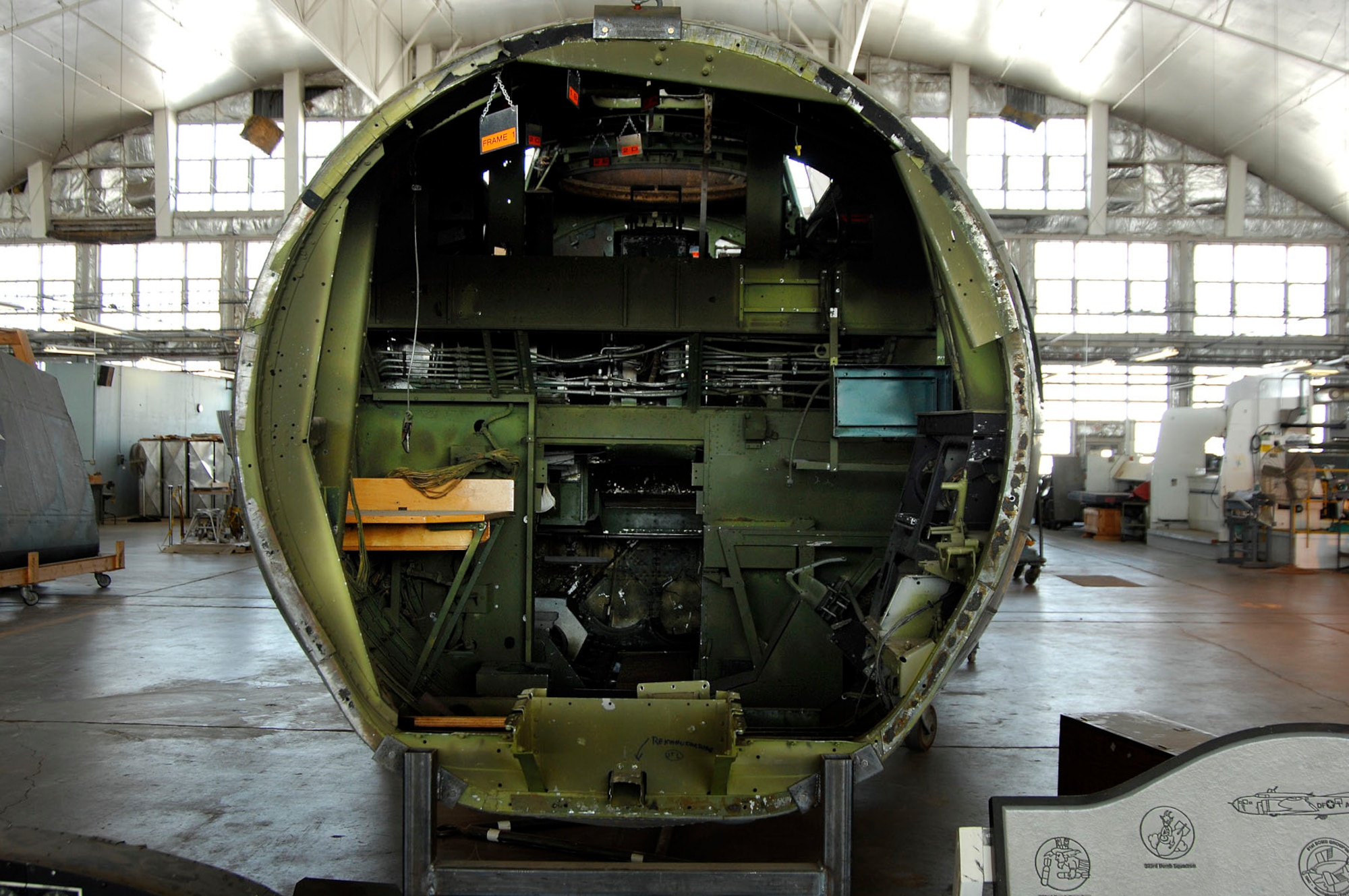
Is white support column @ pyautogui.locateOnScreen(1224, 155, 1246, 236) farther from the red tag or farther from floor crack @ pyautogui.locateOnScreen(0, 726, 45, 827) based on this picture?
floor crack @ pyautogui.locateOnScreen(0, 726, 45, 827)

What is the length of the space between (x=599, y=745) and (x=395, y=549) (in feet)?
5.49

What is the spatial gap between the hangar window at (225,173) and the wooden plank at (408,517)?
18.3m

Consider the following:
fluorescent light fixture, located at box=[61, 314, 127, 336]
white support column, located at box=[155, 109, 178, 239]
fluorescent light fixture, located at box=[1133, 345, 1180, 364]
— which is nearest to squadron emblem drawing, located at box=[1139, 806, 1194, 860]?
fluorescent light fixture, located at box=[61, 314, 127, 336]

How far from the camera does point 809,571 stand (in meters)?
4.20

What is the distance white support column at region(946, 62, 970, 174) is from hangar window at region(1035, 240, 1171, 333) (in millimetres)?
3190

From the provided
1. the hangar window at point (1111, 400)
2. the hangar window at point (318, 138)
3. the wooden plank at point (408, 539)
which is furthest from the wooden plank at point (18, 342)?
the hangar window at point (1111, 400)

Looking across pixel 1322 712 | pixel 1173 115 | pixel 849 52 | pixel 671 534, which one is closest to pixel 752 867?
pixel 671 534

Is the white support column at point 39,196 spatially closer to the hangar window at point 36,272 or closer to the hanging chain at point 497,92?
the hangar window at point 36,272

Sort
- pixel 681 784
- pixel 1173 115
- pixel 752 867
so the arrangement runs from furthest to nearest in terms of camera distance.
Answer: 1. pixel 1173 115
2. pixel 681 784
3. pixel 752 867

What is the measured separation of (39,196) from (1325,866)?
82.6ft

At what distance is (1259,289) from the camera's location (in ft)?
63.2

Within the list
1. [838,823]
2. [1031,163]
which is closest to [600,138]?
[838,823]

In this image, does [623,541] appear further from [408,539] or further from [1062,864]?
[1062,864]

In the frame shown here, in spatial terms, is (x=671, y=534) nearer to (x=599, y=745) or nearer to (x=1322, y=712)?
(x=599, y=745)
